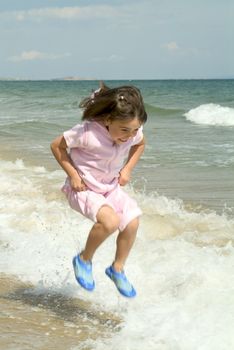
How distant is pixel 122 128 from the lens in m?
3.78

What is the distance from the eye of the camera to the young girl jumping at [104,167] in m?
3.79

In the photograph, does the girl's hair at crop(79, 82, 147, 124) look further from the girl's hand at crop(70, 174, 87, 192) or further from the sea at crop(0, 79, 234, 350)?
the sea at crop(0, 79, 234, 350)

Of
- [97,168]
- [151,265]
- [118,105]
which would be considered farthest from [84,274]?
[118,105]

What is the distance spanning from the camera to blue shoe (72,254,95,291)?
12.5ft

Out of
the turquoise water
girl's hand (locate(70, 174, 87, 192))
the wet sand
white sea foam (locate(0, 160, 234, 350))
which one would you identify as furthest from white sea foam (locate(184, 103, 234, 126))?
girl's hand (locate(70, 174, 87, 192))

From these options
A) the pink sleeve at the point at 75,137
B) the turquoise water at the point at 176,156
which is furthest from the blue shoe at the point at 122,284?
the turquoise water at the point at 176,156

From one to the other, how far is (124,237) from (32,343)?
89 cm

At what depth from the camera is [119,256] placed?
3918mm

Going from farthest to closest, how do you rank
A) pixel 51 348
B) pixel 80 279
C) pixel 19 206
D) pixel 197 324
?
pixel 19 206, pixel 80 279, pixel 197 324, pixel 51 348

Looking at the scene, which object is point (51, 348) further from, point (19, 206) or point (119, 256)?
point (19, 206)

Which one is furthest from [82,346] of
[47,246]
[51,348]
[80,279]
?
[47,246]

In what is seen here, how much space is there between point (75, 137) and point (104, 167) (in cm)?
27

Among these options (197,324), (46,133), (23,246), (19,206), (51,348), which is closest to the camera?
(51,348)

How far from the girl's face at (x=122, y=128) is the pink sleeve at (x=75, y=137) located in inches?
6.8
